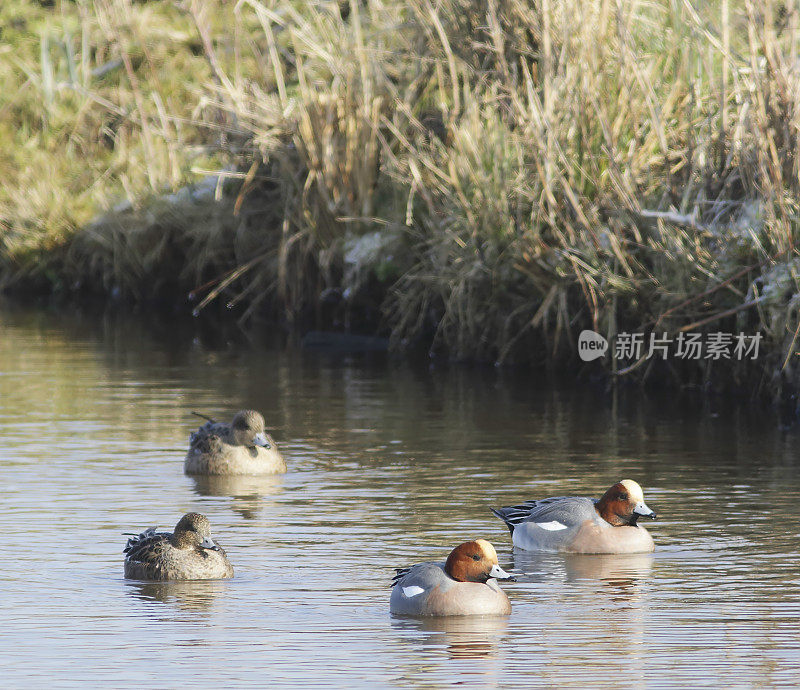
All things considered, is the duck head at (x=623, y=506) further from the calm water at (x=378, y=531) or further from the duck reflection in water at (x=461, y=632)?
the duck reflection in water at (x=461, y=632)

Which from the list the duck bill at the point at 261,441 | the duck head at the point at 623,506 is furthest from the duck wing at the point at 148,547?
the duck bill at the point at 261,441

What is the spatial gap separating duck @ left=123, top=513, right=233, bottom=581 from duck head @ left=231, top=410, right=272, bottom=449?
2.79m

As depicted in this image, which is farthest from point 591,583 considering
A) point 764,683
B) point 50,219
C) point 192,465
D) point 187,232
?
point 50,219

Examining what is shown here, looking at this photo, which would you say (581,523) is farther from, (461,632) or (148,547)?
(148,547)

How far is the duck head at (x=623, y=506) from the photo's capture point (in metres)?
8.97

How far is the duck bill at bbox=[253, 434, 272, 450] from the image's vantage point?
36.5 feet

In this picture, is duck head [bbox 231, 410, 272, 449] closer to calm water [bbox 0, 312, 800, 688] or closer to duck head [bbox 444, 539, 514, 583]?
calm water [bbox 0, 312, 800, 688]

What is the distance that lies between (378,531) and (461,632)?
1928 millimetres

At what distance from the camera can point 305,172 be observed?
19.0 metres

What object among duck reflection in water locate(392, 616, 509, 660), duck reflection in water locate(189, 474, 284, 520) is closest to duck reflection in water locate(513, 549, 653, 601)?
duck reflection in water locate(392, 616, 509, 660)

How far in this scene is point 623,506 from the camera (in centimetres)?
902

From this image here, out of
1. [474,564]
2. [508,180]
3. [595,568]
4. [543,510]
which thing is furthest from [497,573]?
[508,180]

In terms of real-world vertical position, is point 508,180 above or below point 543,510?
above

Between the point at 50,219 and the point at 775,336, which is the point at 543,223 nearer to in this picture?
the point at 775,336
